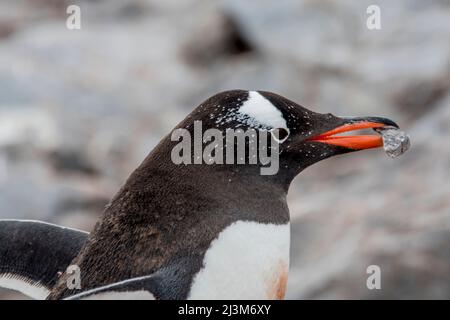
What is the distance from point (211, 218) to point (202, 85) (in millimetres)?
6869

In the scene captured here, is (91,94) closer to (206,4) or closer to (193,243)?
(206,4)

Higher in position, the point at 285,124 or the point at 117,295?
the point at 285,124

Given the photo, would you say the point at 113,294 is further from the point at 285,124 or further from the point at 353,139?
the point at 353,139

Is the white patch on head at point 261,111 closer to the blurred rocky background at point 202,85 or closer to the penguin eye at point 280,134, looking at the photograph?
the penguin eye at point 280,134

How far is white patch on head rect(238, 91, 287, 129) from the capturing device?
2.76 m

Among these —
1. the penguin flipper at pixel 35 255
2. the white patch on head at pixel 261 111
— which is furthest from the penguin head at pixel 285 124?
the penguin flipper at pixel 35 255

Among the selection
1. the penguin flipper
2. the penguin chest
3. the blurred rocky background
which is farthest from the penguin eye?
the blurred rocky background

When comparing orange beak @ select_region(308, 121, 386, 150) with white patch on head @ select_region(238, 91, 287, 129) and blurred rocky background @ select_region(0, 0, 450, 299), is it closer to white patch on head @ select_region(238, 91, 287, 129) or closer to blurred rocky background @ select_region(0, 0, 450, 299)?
white patch on head @ select_region(238, 91, 287, 129)

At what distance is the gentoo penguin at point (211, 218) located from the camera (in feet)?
8.45

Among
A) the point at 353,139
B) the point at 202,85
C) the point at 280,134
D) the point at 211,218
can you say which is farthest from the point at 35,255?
the point at 202,85

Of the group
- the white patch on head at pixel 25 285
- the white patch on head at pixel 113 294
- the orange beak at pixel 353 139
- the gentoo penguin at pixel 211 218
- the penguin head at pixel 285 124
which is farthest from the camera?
the white patch on head at pixel 25 285

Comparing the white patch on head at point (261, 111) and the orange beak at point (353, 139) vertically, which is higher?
the white patch on head at point (261, 111)

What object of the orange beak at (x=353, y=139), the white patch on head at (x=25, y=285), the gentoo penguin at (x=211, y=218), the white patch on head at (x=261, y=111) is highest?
the white patch on head at (x=261, y=111)

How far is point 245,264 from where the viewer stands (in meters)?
2.63
